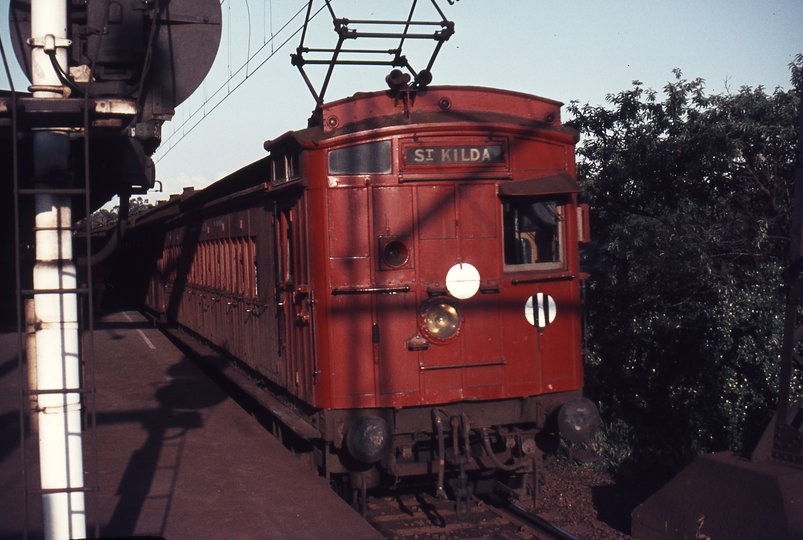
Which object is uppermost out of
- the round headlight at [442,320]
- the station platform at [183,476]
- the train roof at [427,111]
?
the train roof at [427,111]

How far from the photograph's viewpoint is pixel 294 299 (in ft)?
22.7

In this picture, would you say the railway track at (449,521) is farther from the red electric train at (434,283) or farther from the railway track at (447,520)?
the red electric train at (434,283)

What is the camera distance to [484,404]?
6.58m

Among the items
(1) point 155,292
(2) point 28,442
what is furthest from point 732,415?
(1) point 155,292

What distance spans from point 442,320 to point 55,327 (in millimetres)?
3621

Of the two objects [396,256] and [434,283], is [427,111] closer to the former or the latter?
[396,256]

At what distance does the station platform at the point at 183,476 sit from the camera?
522 centimetres

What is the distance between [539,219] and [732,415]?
4965 millimetres

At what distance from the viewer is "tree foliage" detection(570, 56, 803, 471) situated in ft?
33.8

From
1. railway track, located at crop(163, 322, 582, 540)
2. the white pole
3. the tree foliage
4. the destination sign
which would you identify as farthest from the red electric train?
the tree foliage

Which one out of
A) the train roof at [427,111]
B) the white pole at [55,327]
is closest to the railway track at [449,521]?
the train roof at [427,111]

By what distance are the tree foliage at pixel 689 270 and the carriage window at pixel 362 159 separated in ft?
18.5

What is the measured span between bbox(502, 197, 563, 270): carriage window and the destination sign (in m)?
0.42

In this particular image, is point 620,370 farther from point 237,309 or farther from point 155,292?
point 155,292
